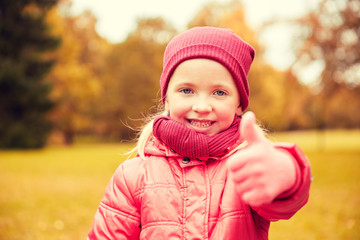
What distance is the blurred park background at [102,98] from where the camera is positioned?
678 cm

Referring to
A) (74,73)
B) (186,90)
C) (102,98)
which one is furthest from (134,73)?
(186,90)

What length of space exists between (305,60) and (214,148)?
18007 millimetres

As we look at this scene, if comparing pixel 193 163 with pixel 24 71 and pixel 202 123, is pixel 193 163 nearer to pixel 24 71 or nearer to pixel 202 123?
pixel 202 123

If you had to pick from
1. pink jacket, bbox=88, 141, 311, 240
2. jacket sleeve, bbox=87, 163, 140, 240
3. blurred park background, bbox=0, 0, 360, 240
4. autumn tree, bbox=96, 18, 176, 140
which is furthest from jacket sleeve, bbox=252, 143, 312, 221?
autumn tree, bbox=96, 18, 176, 140

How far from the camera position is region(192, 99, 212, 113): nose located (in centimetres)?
189

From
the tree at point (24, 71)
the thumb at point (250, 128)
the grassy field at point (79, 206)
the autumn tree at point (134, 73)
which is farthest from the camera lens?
the autumn tree at point (134, 73)

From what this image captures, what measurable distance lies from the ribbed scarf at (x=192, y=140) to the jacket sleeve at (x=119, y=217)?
13.1 inches

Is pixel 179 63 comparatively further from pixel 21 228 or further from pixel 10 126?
pixel 10 126

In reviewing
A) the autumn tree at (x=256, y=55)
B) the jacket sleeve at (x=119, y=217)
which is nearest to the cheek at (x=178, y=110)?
the jacket sleeve at (x=119, y=217)

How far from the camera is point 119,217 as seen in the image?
6.37 feet

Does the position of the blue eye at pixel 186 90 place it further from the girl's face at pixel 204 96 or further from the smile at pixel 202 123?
the smile at pixel 202 123

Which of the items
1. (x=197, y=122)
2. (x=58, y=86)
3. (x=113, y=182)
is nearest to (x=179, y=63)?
(x=197, y=122)

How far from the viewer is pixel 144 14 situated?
33.1 meters

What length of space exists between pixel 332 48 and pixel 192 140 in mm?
18236
